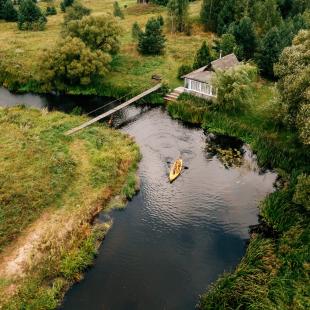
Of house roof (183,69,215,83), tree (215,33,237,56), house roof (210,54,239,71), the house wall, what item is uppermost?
tree (215,33,237,56)

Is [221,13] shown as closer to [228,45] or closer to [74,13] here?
[228,45]

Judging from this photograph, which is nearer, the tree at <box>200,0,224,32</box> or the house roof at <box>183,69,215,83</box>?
the house roof at <box>183,69,215,83</box>

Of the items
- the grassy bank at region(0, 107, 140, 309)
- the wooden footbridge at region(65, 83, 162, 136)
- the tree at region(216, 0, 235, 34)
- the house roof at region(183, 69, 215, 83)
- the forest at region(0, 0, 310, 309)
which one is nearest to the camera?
the forest at region(0, 0, 310, 309)

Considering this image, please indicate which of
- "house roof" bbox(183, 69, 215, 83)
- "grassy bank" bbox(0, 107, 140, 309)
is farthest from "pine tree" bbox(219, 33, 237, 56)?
"grassy bank" bbox(0, 107, 140, 309)

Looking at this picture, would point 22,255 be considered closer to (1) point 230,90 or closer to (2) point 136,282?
(2) point 136,282

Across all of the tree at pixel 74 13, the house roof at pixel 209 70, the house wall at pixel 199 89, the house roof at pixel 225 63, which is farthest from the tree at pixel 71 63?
the tree at pixel 74 13

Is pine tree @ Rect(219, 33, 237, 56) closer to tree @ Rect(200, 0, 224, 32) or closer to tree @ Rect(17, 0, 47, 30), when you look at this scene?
tree @ Rect(200, 0, 224, 32)

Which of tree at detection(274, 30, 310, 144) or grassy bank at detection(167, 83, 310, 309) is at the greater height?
tree at detection(274, 30, 310, 144)

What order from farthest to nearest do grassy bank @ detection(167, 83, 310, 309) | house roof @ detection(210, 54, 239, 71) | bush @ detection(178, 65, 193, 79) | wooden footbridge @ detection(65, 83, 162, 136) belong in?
bush @ detection(178, 65, 193, 79) < house roof @ detection(210, 54, 239, 71) < wooden footbridge @ detection(65, 83, 162, 136) < grassy bank @ detection(167, 83, 310, 309)
